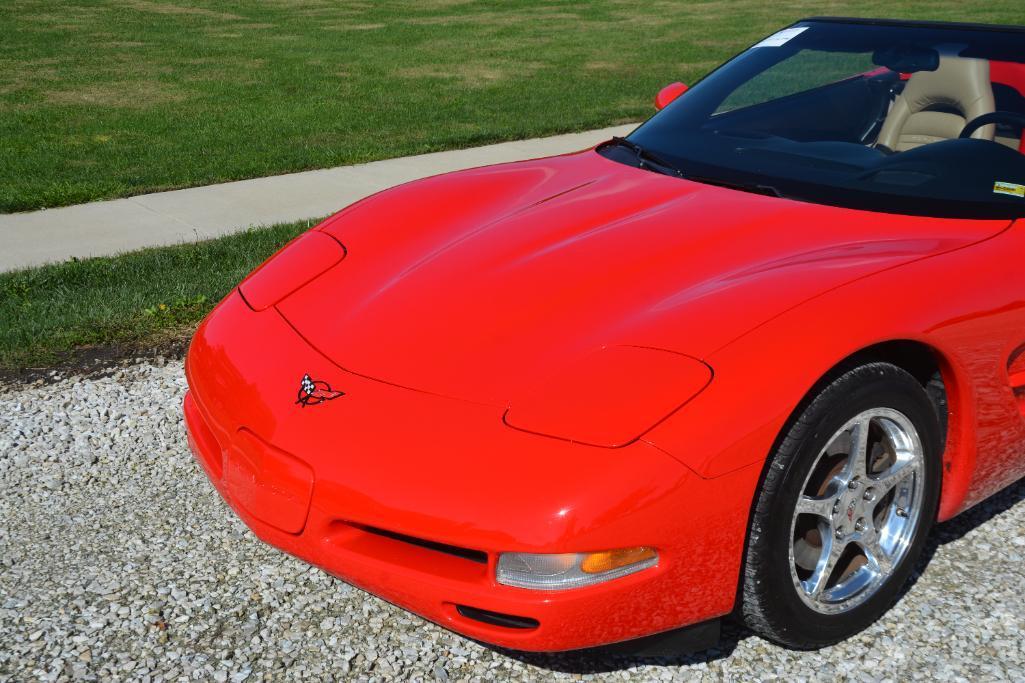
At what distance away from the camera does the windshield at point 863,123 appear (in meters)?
3.27

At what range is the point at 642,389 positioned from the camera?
2393 mm

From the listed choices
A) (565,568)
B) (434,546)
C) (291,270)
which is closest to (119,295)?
(291,270)

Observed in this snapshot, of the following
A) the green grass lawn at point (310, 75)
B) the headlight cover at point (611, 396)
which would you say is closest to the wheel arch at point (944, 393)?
the headlight cover at point (611, 396)

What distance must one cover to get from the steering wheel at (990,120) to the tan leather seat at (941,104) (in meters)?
0.02

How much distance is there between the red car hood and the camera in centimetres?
260

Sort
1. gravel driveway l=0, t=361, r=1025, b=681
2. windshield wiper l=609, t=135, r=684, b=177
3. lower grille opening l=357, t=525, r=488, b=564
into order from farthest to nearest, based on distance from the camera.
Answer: windshield wiper l=609, t=135, r=684, b=177 → gravel driveway l=0, t=361, r=1025, b=681 → lower grille opening l=357, t=525, r=488, b=564

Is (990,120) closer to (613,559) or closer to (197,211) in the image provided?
(613,559)

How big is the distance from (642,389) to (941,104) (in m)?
2.08

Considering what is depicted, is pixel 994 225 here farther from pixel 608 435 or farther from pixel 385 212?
pixel 385 212

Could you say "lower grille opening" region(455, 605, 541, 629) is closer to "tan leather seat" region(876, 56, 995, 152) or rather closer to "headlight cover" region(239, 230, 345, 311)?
"headlight cover" region(239, 230, 345, 311)

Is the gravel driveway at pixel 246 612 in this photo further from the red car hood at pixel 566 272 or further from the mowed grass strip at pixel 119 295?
the mowed grass strip at pixel 119 295

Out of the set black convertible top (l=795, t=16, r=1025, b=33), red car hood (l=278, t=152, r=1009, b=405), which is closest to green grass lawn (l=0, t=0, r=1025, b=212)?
red car hood (l=278, t=152, r=1009, b=405)

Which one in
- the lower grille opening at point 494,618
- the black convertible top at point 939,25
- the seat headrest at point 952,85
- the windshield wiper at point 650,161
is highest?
the black convertible top at point 939,25

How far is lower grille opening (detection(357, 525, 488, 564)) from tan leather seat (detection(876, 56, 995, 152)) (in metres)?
2.12
